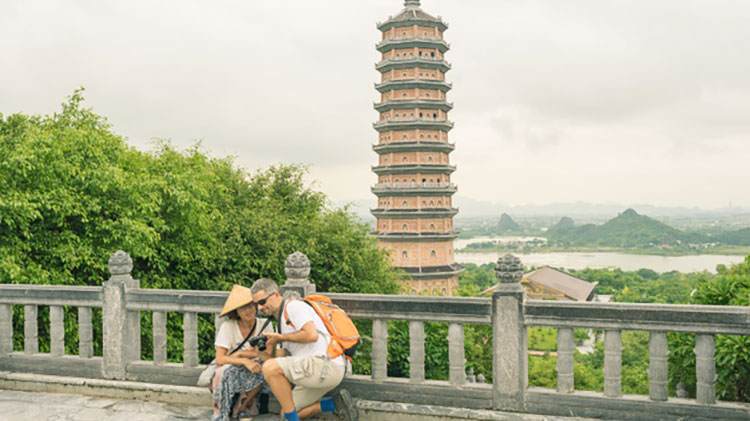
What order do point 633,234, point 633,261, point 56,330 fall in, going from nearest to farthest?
point 56,330 < point 633,261 < point 633,234

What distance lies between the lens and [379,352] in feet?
22.5

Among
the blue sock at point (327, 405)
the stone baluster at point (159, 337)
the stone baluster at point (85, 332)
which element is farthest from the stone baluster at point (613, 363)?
the stone baluster at point (85, 332)

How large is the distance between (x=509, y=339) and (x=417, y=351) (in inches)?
37.8

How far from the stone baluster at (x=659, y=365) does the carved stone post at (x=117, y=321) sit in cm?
564

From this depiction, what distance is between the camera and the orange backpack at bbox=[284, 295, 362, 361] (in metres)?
6.11

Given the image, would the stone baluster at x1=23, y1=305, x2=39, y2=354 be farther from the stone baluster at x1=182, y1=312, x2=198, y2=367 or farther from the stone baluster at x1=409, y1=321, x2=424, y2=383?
the stone baluster at x1=409, y1=321, x2=424, y2=383

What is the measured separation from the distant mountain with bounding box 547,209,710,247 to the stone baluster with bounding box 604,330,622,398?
514 feet

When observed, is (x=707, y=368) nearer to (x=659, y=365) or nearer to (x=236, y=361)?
(x=659, y=365)

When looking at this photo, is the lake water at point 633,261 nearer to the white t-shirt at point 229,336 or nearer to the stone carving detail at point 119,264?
the stone carving detail at point 119,264

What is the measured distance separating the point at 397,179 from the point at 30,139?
1147 inches

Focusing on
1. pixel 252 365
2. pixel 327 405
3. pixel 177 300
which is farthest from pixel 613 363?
pixel 177 300

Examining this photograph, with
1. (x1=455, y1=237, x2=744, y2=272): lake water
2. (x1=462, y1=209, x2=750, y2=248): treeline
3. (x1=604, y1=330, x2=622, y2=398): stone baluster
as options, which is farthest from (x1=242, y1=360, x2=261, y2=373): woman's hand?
(x1=462, y1=209, x2=750, y2=248): treeline

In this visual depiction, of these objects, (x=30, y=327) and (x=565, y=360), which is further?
(x=30, y=327)

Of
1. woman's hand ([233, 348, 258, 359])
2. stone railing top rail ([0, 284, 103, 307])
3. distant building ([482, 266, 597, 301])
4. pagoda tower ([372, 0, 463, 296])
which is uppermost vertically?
pagoda tower ([372, 0, 463, 296])
